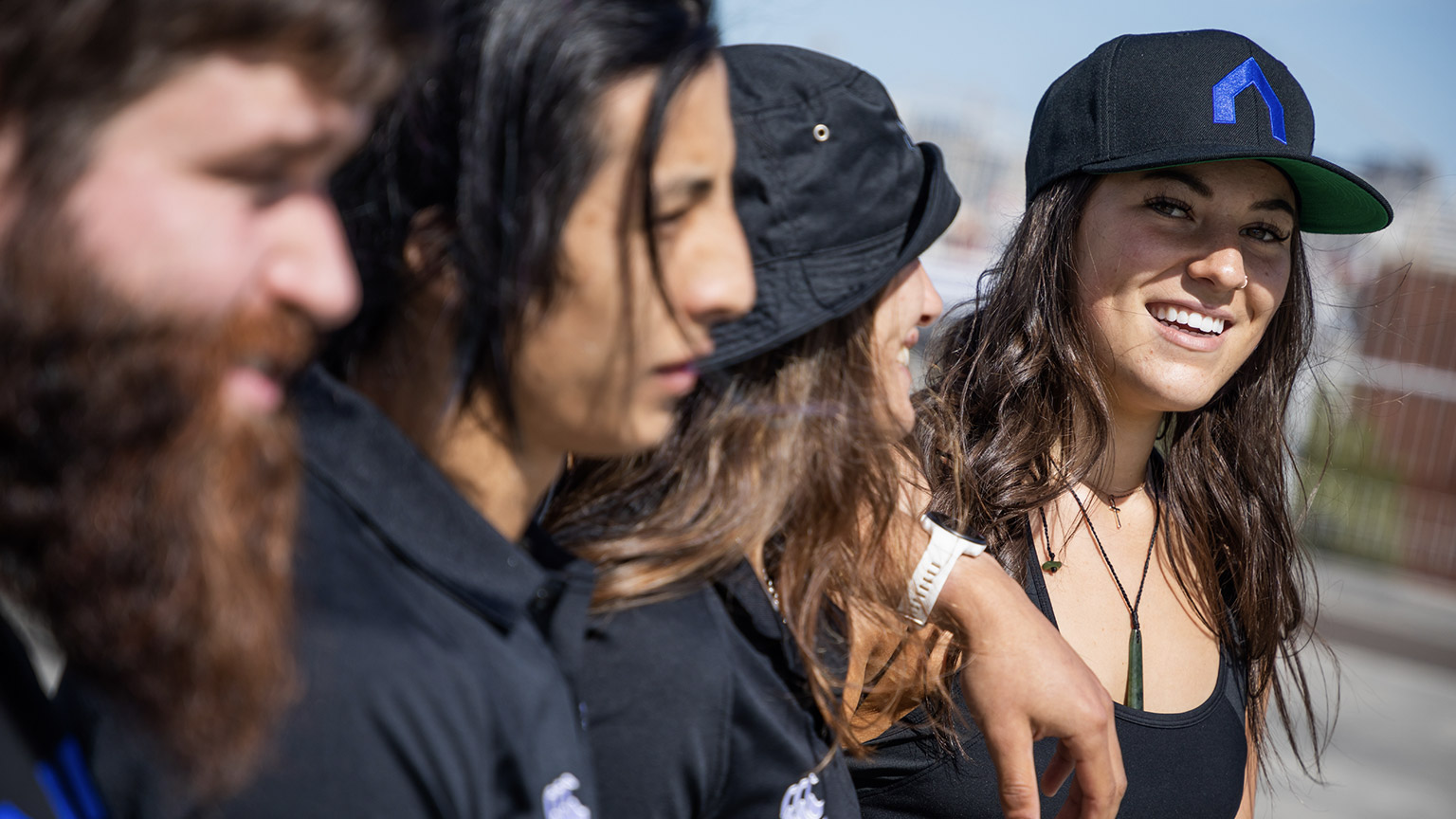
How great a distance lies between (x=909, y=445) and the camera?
6.70 feet

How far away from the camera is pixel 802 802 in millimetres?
1446

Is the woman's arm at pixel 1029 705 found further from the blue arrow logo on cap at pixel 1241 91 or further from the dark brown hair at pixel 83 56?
the dark brown hair at pixel 83 56

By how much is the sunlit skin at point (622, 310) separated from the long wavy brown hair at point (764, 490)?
0.21 m

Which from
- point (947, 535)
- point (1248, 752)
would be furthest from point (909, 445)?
point (1248, 752)

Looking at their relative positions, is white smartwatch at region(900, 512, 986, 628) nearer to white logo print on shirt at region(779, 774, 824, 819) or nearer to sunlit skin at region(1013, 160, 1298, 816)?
white logo print on shirt at region(779, 774, 824, 819)

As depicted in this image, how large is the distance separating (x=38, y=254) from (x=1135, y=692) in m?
1.95

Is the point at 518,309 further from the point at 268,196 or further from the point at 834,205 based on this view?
the point at 834,205

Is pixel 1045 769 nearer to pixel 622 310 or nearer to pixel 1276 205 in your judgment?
pixel 1276 205

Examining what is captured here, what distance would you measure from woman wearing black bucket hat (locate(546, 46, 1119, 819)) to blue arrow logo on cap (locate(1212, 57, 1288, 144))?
2.35 ft

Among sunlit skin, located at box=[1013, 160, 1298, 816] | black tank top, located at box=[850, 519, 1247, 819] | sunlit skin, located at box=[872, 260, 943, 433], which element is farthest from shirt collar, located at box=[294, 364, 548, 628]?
sunlit skin, located at box=[1013, 160, 1298, 816]

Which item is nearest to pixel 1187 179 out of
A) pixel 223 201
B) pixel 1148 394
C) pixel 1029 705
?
pixel 1148 394

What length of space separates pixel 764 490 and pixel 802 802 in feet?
1.31

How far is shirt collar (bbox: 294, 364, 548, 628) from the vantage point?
1094 millimetres

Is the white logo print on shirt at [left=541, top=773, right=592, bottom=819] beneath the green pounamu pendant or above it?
above
